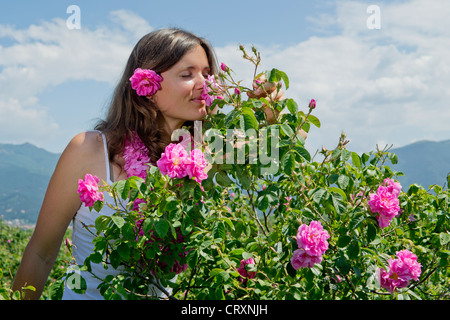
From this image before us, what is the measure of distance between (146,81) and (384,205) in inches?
56.8

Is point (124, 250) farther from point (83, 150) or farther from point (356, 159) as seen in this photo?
point (356, 159)

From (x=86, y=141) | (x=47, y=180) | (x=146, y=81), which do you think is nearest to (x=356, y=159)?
(x=146, y=81)

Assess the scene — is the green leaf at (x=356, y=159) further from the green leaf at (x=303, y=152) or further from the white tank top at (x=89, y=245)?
the white tank top at (x=89, y=245)

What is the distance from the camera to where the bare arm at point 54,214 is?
248 cm

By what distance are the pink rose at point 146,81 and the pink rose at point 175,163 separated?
88 centimetres

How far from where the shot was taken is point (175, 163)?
67.6 inches

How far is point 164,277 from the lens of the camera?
6.55 ft

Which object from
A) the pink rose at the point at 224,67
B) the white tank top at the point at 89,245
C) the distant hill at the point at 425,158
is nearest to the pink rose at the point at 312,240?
the pink rose at the point at 224,67

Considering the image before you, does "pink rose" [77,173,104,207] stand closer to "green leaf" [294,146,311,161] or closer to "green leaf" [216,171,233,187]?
"green leaf" [216,171,233,187]

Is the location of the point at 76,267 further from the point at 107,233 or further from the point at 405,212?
the point at 405,212

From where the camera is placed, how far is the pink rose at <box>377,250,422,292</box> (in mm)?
1895
